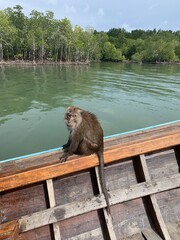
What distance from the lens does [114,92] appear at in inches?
677

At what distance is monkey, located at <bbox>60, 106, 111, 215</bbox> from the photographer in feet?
6.81

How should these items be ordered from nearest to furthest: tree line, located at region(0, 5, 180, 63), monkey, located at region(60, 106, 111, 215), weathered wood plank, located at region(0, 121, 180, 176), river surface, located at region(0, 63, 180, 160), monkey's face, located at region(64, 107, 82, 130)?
weathered wood plank, located at region(0, 121, 180, 176) < monkey, located at region(60, 106, 111, 215) < monkey's face, located at region(64, 107, 82, 130) < river surface, located at region(0, 63, 180, 160) < tree line, located at region(0, 5, 180, 63)

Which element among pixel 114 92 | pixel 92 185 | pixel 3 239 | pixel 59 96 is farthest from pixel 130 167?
pixel 114 92

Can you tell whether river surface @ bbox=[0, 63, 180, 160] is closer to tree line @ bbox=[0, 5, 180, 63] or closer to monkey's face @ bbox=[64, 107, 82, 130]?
monkey's face @ bbox=[64, 107, 82, 130]

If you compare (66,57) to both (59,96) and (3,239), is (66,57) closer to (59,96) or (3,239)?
(59,96)

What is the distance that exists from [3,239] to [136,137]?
4.94 feet

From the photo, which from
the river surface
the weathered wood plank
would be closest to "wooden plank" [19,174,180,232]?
the weathered wood plank

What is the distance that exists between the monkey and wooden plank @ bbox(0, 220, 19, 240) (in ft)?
2.05

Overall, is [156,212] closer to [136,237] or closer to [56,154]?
[136,237]

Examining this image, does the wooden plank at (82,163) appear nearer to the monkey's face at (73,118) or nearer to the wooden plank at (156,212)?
the wooden plank at (156,212)

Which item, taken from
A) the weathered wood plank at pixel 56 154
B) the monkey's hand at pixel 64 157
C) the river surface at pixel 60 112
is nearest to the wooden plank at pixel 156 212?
the weathered wood plank at pixel 56 154

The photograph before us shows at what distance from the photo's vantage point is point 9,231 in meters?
1.60

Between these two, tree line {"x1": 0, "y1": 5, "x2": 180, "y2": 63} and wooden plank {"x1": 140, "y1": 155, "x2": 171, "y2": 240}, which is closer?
wooden plank {"x1": 140, "y1": 155, "x2": 171, "y2": 240}

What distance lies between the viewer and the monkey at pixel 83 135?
6.81ft
